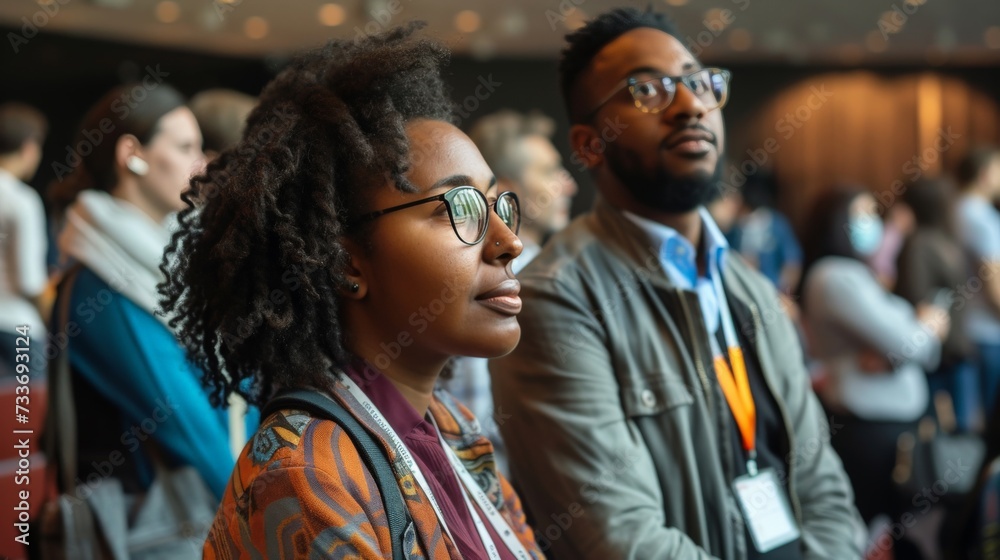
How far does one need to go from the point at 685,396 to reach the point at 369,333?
69 cm

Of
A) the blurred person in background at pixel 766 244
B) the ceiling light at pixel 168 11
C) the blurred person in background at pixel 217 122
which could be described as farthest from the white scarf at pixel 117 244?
the ceiling light at pixel 168 11

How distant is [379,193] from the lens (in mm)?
1337

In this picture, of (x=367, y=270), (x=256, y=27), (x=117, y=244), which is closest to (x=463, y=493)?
(x=367, y=270)

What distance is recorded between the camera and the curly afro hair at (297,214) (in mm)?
1303

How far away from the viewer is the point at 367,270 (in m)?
1.35

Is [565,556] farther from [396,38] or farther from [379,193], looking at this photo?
[396,38]

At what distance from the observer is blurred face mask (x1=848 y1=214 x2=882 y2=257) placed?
3801 millimetres

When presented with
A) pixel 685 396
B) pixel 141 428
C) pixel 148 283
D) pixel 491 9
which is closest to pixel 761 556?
pixel 685 396

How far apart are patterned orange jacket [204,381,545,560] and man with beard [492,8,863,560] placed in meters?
0.53

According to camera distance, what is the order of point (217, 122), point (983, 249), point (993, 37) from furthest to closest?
point (993, 37)
point (983, 249)
point (217, 122)

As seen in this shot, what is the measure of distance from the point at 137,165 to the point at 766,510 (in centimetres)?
176

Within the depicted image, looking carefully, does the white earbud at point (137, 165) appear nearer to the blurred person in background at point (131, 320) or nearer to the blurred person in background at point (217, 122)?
the blurred person in background at point (131, 320)

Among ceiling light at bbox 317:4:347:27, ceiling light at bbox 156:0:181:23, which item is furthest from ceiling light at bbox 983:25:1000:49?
ceiling light at bbox 156:0:181:23

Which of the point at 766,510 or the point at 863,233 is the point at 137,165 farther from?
the point at 863,233
